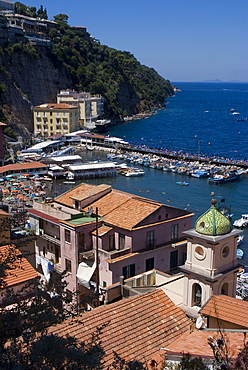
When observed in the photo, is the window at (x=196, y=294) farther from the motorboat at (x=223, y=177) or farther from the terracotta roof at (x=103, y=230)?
the motorboat at (x=223, y=177)

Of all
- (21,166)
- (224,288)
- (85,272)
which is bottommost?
(21,166)

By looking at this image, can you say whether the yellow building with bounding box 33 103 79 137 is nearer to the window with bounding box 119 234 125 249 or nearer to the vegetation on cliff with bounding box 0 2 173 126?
the vegetation on cliff with bounding box 0 2 173 126

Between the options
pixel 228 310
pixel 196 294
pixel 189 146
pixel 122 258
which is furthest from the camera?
pixel 189 146

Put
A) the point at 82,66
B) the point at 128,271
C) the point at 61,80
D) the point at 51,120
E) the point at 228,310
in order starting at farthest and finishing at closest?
the point at 82,66, the point at 61,80, the point at 51,120, the point at 128,271, the point at 228,310

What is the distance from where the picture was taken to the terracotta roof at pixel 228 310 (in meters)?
8.28

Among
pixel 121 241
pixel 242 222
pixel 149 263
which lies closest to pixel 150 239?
pixel 149 263

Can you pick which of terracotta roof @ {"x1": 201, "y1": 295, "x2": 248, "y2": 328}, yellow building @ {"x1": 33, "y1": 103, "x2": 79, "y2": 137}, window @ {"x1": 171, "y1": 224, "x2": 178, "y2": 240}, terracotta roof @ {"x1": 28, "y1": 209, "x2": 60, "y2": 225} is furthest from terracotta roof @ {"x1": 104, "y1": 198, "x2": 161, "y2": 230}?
yellow building @ {"x1": 33, "y1": 103, "x2": 79, "y2": 137}

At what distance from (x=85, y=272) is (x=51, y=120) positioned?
57.2 m

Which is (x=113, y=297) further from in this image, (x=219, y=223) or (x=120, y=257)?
(x=219, y=223)

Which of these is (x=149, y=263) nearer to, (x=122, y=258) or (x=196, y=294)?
(x=122, y=258)

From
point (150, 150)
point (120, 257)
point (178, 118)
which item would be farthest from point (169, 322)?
point (178, 118)

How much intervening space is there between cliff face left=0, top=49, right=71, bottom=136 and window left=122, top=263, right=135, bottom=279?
161 ft

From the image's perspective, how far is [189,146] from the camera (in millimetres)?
67375

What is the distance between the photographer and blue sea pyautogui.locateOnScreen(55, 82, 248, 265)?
1479 inches
